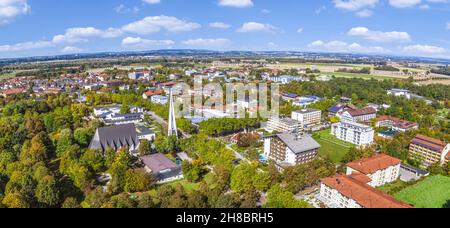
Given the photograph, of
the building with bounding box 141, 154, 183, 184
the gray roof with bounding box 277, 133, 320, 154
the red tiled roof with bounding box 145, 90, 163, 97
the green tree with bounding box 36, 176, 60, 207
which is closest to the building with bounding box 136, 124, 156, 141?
the building with bounding box 141, 154, 183, 184

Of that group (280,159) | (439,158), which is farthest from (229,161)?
(439,158)

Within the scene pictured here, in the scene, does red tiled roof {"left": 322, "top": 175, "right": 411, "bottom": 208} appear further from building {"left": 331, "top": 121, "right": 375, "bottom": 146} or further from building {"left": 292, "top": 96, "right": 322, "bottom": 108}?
building {"left": 292, "top": 96, "right": 322, "bottom": 108}

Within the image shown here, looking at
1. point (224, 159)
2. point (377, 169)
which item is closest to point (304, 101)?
point (377, 169)

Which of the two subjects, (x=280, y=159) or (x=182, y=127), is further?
(x=182, y=127)

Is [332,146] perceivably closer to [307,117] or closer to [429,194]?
[307,117]
